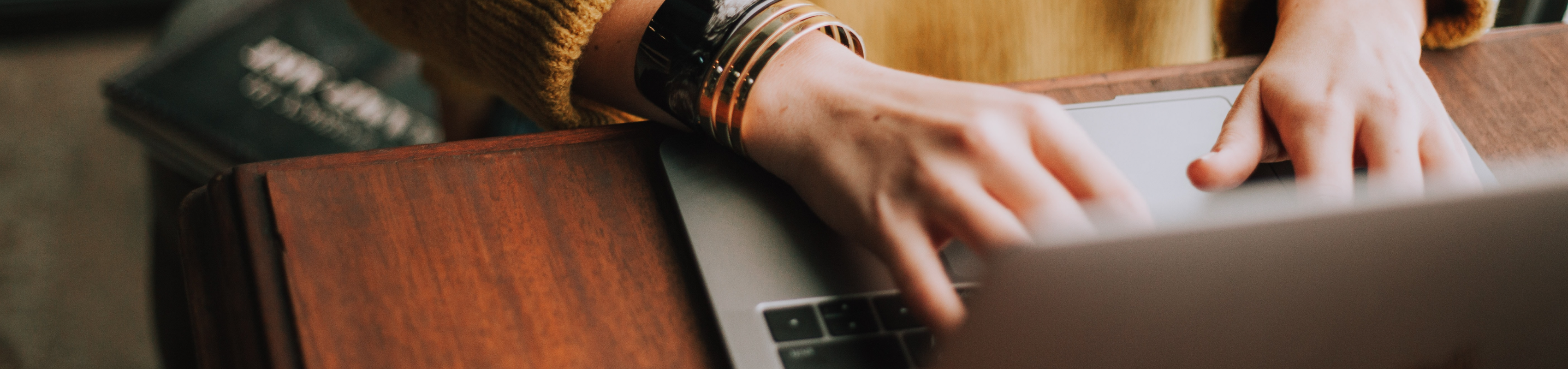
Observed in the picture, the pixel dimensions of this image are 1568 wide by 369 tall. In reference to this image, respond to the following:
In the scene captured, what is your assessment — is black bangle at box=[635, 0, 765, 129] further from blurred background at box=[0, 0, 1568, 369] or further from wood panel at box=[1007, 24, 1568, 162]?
blurred background at box=[0, 0, 1568, 369]

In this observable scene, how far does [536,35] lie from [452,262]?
144 mm

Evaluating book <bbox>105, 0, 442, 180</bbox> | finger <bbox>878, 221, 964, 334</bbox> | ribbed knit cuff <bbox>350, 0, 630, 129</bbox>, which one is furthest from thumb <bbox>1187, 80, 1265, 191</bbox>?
book <bbox>105, 0, 442, 180</bbox>

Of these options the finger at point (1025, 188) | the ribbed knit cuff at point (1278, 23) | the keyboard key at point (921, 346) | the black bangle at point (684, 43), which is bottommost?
the keyboard key at point (921, 346)

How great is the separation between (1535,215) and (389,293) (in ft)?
1.11

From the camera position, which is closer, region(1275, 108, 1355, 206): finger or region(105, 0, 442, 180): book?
region(1275, 108, 1355, 206): finger

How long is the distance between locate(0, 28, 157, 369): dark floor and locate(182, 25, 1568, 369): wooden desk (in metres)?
0.98

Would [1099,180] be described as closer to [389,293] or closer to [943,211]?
[943,211]

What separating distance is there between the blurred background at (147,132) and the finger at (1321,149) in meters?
0.47

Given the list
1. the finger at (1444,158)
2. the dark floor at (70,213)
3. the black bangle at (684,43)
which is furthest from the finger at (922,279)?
the dark floor at (70,213)

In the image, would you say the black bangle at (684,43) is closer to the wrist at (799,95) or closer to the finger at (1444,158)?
the wrist at (799,95)

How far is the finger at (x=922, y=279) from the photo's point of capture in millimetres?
301

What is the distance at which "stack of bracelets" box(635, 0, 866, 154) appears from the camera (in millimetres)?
385

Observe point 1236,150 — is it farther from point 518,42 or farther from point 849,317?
point 518,42

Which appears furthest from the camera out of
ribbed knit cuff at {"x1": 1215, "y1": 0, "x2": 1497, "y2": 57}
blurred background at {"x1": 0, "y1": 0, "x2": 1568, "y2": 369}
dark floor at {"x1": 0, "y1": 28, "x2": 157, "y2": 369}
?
dark floor at {"x1": 0, "y1": 28, "x2": 157, "y2": 369}
